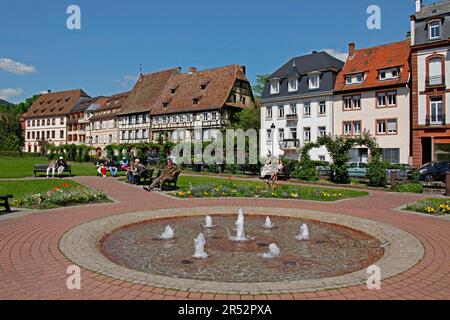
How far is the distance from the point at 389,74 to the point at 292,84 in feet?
39.3

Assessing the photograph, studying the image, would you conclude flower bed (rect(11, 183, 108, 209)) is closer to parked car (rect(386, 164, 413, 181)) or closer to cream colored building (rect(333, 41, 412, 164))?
parked car (rect(386, 164, 413, 181))

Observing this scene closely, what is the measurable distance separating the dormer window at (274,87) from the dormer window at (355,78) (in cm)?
935

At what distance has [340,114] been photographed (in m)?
41.9

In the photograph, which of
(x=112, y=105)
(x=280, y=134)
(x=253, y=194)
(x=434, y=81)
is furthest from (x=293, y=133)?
(x=112, y=105)

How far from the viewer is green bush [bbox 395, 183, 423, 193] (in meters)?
19.6

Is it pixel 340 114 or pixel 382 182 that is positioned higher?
pixel 340 114

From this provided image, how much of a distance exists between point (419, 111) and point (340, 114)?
883 cm

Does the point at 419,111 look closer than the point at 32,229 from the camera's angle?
No

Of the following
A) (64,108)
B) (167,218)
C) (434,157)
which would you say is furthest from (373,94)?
(64,108)

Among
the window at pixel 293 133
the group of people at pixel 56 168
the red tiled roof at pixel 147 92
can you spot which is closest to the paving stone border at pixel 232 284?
the group of people at pixel 56 168

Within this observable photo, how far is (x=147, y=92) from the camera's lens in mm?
65000

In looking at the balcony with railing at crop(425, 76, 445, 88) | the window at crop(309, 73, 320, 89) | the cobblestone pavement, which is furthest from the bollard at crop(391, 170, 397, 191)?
the window at crop(309, 73, 320, 89)
